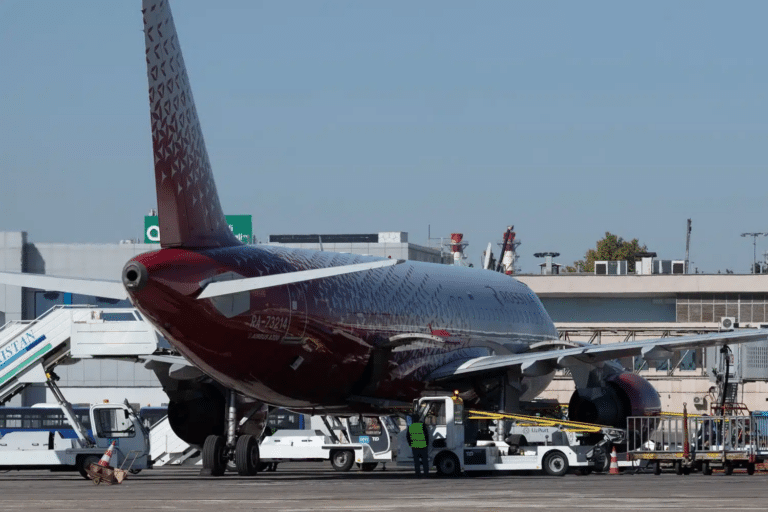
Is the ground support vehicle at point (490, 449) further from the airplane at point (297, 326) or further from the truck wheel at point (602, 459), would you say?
the airplane at point (297, 326)

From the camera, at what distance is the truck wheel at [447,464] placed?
3020 centimetres

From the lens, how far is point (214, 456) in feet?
98.2

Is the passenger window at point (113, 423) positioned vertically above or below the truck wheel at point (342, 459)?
above

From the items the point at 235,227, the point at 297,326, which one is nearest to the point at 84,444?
Result: the point at 297,326

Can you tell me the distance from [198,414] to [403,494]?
11.5 m

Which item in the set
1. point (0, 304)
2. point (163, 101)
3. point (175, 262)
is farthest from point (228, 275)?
point (0, 304)

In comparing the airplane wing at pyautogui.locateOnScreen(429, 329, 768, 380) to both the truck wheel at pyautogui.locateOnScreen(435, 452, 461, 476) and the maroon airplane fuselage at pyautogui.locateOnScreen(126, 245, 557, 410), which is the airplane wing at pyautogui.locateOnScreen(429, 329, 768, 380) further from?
the truck wheel at pyautogui.locateOnScreen(435, 452, 461, 476)

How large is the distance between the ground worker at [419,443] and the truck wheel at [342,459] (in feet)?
14.1

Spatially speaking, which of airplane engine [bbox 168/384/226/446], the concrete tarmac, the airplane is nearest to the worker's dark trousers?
the concrete tarmac

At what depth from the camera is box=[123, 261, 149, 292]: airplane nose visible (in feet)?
81.6

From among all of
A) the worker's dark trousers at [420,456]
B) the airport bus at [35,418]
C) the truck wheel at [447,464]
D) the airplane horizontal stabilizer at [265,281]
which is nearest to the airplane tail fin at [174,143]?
the airplane horizontal stabilizer at [265,281]

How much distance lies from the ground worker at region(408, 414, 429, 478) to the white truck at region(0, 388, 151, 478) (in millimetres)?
7473

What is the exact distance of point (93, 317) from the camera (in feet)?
109

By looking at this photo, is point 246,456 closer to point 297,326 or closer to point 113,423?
point 297,326
